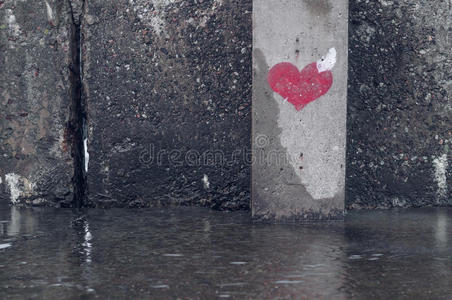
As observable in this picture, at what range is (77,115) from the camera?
390 centimetres

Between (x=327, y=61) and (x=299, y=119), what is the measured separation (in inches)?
14.0

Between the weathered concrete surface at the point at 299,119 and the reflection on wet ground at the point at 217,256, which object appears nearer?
the reflection on wet ground at the point at 217,256

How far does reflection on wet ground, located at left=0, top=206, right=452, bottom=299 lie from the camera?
2164mm

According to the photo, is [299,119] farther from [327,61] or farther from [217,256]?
[217,256]

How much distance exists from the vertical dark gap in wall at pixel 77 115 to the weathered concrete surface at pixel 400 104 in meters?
1.67

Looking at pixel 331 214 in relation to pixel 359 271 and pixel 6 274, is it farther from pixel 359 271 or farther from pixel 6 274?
pixel 6 274

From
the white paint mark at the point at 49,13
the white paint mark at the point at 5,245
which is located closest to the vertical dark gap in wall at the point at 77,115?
the white paint mark at the point at 49,13

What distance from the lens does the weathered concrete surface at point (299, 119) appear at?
3383 millimetres

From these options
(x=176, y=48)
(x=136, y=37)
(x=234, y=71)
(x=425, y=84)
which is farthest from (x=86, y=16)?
(x=425, y=84)

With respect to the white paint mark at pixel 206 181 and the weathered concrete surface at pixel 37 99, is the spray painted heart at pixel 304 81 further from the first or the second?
the weathered concrete surface at pixel 37 99

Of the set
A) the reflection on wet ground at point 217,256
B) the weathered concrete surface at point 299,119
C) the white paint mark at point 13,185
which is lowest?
the reflection on wet ground at point 217,256

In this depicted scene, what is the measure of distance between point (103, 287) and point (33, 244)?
88cm

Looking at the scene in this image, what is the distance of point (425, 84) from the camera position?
3865mm

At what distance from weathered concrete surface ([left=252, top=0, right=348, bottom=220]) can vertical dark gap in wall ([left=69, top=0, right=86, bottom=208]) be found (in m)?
1.16
